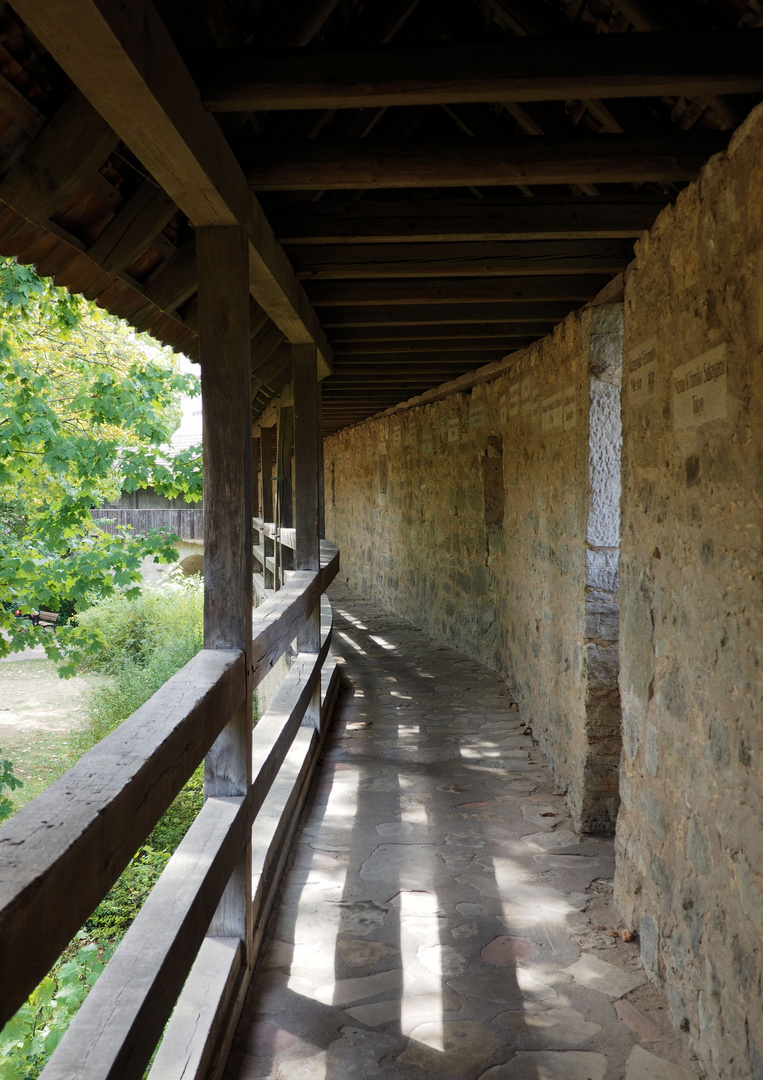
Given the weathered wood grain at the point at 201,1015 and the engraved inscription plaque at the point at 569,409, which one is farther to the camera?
the engraved inscription plaque at the point at 569,409

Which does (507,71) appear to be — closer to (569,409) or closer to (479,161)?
(479,161)

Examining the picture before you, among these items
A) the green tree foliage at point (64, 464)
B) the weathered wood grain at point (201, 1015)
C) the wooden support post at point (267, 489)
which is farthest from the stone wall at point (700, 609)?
the wooden support post at point (267, 489)

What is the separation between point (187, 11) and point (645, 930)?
2960 mm

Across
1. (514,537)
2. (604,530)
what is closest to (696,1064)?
(604,530)

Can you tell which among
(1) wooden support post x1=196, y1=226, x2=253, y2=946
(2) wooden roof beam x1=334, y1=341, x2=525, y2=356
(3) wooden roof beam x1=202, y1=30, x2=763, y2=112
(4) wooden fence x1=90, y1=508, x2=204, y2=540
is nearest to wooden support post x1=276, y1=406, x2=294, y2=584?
(2) wooden roof beam x1=334, y1=341, x2=525, y2=356

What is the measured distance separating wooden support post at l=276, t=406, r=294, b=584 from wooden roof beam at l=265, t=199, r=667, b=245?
13.0 feet

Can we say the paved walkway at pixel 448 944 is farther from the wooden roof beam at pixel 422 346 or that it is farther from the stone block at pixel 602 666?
the wooden roof beam at pixel 422 346

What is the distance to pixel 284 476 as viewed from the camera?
282 inches

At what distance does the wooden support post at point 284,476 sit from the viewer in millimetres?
6914

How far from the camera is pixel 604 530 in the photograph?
3.74 m

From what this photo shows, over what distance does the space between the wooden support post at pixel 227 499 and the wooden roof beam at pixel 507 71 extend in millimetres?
509

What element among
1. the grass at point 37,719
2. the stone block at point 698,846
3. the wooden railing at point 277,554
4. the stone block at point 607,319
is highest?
the stone block at point 607,319

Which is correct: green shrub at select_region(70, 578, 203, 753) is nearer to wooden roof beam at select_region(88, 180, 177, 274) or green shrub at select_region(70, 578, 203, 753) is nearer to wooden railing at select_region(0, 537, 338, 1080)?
wooden railing at select_region(0, 537, 338, 1080)

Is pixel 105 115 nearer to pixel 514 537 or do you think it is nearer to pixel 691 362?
pixel 691 362
